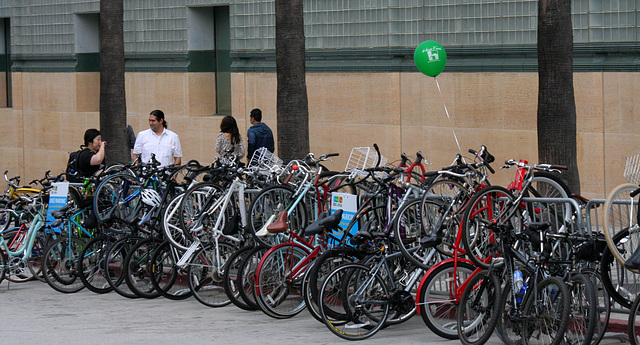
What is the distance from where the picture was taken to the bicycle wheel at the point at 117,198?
11.2 m

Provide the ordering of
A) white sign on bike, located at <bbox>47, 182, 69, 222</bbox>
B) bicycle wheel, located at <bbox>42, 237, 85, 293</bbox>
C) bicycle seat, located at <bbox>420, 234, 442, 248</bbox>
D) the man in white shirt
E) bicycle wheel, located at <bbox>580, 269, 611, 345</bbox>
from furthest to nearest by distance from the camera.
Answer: the man in white shirt → white sign on bike, located at <bbox>47, 182, 69, 222</bbox> → bicycle wheel, located at <bbox>42, 237, 85, 293</bbox> → bicycle seat, located at <bbox>420, 234, 442, 248</bbox> → bicycle wheel, located at <bbox>580, 269, 611, 345</bbox>

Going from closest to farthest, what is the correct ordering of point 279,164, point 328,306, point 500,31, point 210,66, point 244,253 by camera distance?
point 328,306 < point 244,253 < point 279,164 < point 500,31 < point 210,66

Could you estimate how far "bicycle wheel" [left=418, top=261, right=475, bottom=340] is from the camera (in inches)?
330

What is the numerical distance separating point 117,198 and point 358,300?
3.81 m

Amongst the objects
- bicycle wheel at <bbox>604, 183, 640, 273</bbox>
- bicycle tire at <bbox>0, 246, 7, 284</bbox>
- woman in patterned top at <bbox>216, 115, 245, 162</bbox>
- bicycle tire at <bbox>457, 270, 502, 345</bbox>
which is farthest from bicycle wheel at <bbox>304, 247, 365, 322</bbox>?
woman in patterned top at <bbox>216, 115, 245, 162</bbox>

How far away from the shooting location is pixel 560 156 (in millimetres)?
10125

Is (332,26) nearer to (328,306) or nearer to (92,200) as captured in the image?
(92,200)

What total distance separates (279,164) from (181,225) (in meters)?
1.32

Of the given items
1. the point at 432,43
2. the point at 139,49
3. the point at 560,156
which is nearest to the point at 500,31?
the point at 432,43

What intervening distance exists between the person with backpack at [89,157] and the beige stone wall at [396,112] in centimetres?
521

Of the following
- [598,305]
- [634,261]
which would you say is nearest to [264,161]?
[598,305]

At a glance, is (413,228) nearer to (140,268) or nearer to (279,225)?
(279,225)

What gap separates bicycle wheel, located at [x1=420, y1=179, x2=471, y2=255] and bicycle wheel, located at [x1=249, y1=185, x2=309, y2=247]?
142 centimetres

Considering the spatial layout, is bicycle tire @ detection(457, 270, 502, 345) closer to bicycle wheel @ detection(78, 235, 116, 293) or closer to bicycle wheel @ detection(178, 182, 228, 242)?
bicycle wheel @ detection(178, 182, 228, 242)
